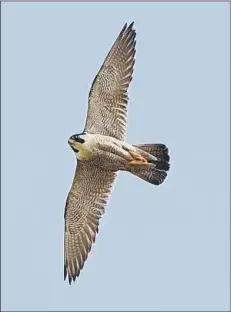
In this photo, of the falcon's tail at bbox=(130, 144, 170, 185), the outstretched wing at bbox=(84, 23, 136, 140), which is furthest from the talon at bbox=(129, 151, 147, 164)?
the outstretched wing at bbox=(84, 23, 136, 140)

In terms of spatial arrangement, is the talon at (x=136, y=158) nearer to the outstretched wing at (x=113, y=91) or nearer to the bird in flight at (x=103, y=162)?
the bird in flight at (x=103, y=162)

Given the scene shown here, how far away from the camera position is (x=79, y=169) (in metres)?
12.1

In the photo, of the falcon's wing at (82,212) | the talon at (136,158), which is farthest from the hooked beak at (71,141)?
the talon at (136,158)

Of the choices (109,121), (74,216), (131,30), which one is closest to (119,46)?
(131,30)

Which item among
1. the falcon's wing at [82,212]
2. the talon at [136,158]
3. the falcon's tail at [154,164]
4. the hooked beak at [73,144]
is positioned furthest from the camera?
the falcon's wing at [82,212]

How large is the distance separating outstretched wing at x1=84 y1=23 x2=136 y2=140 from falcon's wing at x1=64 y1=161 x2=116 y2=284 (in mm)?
587

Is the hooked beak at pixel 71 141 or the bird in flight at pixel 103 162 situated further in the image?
the bird in flight at pixel 103 162

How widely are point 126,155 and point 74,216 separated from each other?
1.18m

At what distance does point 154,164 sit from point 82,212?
113cm

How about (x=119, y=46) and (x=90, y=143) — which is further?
(x=119, y=46)

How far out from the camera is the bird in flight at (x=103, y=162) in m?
12.0

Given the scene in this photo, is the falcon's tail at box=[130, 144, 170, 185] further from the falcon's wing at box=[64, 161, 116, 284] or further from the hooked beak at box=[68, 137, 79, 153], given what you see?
the hooked beak at box=[68, 137, 79, 153]

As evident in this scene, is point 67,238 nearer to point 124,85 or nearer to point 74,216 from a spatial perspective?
point 74,216

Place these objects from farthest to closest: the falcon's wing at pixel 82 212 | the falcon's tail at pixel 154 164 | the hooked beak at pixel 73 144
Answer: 1. the falcon's wing at pixel 82 212
2. the falcon's tail at pixel 154 164
3. the hooked beak at pixel 73 144
